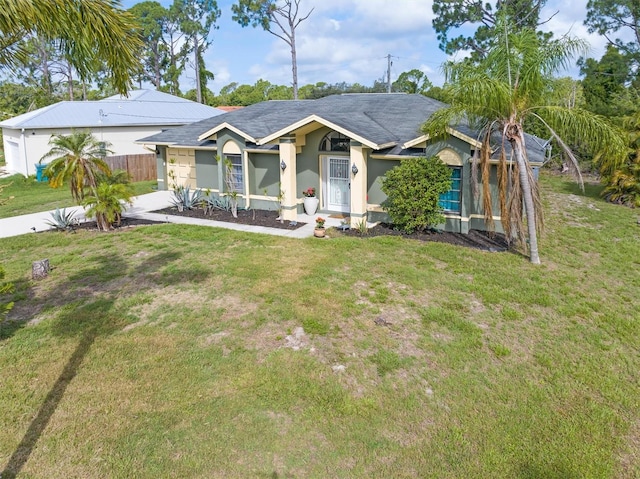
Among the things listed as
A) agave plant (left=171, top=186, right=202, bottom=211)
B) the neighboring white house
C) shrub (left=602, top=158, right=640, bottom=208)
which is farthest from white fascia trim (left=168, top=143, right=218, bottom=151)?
shrub (left=602, top=158, right=640, bottom=208)

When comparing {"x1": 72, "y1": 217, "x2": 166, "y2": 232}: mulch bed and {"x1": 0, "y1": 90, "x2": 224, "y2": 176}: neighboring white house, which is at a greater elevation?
{"x1": 0, "y1": 90, "x2": 224, "y2": 176}: neighboring white house

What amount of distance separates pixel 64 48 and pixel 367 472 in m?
6.50

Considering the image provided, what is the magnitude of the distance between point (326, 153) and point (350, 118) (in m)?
1.86

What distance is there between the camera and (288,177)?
15695mm

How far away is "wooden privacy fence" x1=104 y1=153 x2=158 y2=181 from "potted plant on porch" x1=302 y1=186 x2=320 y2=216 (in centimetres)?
1313

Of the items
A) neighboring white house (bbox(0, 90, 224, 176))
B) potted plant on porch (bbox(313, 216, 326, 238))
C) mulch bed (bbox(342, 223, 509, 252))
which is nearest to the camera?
mulch bed (bbox(342, 223, 509, 252))

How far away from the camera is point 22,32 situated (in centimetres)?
562

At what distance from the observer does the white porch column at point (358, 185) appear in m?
14.3

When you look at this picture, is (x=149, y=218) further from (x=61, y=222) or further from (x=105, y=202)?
(x=61, y=222)

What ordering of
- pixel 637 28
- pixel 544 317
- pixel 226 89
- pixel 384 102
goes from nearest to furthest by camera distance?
pixel 544 317
pixel 384 102
pixel 637 28
pixel 226 89

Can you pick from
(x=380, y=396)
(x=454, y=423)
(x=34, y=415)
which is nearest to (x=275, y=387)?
(x=380, y=396)

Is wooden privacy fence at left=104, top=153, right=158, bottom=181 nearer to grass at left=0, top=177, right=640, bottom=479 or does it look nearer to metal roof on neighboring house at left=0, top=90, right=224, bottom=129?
metal roof on neighboring house at left=0, top=90, right=224, bottom=129

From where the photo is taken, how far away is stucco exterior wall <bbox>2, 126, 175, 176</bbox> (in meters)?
26.9

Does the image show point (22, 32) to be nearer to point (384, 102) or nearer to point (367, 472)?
point (367, 472)
